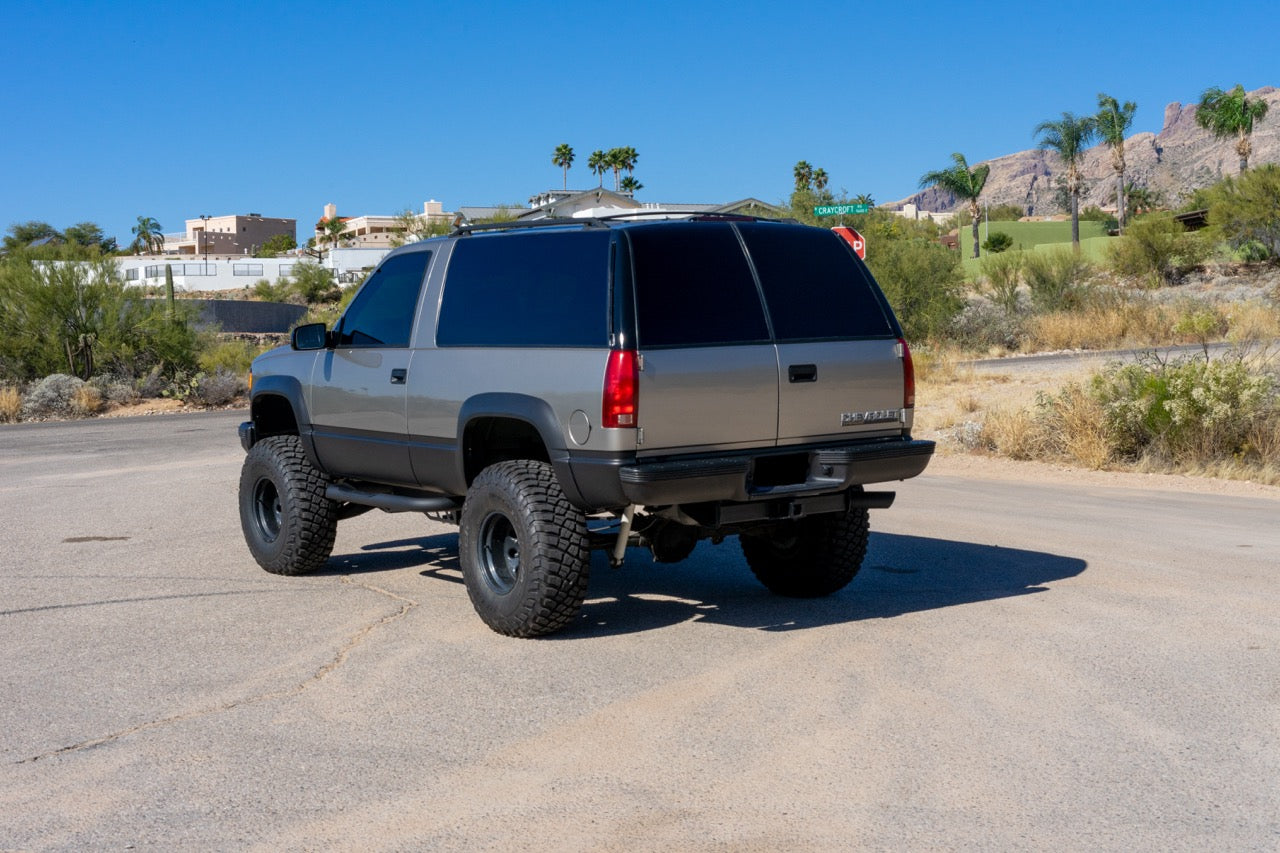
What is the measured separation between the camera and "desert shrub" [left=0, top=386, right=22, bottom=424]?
2792cm

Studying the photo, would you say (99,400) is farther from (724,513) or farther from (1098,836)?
(1098,836)

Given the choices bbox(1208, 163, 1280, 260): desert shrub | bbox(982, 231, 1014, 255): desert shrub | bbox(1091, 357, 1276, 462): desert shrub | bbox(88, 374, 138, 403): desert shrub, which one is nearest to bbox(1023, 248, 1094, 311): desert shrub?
bbox(1208, 163, 1280, 260): desert shrub

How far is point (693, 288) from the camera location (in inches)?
290

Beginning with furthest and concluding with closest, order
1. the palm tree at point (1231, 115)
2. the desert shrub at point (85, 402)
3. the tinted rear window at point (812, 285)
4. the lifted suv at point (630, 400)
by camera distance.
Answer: the palm tree at point (1231, 115) < the desert shrub at point (85, 402) < the tinted rear window at point (812, 285) < the lifted suv at point (630, 400)

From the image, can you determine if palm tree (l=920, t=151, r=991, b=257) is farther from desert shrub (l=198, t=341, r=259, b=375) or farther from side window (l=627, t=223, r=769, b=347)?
side window (l=627, t=223, r=769, b=347)

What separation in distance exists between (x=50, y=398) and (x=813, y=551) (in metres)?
24.2

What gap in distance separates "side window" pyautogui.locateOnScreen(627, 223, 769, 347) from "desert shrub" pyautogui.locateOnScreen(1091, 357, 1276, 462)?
29.1 feet

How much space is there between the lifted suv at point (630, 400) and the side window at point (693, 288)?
11mm

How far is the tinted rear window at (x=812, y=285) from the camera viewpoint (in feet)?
25.0

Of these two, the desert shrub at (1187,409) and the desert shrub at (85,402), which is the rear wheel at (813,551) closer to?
the desert shrub at (1187,409)

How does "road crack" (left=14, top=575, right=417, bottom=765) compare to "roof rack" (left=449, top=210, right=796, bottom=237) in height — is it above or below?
below

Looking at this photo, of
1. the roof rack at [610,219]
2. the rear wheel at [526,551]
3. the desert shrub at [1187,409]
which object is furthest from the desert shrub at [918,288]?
the rear wheel at [526,551]

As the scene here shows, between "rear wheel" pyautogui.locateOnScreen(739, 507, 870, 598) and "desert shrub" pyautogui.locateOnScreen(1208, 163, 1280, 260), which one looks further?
"desert shrub" pyautogui.locateOnScreen(1208, 163, 1280, 260)

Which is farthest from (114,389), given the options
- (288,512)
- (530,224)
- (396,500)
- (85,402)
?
(530,224)
